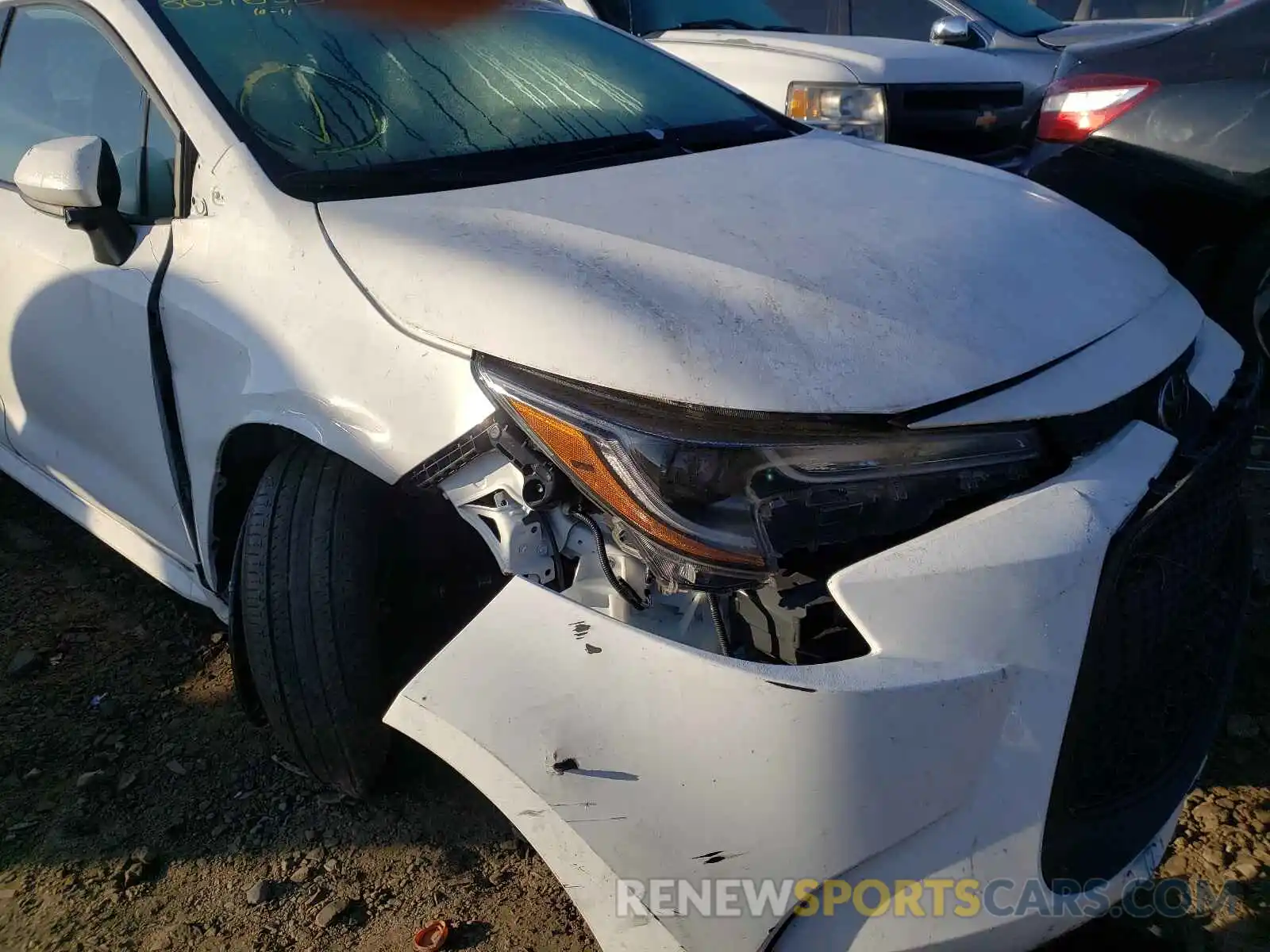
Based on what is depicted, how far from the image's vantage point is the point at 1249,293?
12.0 ft

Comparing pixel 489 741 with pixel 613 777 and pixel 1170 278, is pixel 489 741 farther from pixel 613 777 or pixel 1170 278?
pixel 1170 278

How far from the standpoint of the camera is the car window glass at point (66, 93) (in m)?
2.35

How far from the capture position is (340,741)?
2029 mm

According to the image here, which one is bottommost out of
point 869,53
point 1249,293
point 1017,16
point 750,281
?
point 1249,293

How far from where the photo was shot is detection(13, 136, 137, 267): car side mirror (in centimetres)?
212

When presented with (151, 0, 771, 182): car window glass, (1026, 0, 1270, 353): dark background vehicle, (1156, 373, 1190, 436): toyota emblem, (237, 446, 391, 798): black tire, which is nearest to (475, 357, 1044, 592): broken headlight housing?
(1156, 373, 1190, 436): toyota emblem

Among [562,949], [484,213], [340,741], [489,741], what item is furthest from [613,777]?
[484,213]

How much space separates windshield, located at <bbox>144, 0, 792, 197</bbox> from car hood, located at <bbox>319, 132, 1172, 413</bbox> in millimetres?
160

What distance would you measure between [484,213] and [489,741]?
0.97 metres

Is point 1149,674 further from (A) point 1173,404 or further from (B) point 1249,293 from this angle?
(B) point 1249,293

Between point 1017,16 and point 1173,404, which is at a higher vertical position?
point 1173,404

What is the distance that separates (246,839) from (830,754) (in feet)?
4.59

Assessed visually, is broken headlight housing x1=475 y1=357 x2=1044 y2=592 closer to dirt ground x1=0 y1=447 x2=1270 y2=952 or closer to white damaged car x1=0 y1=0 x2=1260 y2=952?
white damaged car x1=0 y1=0 x2=1260 y2=952

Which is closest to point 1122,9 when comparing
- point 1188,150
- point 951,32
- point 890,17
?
point 890,17
